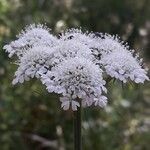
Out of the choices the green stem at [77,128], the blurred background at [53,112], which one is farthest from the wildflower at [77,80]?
the blurred background at [53,112]

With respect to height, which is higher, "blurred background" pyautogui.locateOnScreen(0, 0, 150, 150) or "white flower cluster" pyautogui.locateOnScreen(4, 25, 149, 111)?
"blurred background" pyautogui.locateOnScreen(0, 0, 150, 150)

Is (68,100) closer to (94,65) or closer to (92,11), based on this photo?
(94,65)

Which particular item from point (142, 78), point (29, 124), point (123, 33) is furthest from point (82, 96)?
point (123, 33)

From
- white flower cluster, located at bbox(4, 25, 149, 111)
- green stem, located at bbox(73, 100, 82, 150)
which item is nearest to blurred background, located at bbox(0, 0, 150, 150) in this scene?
white flower cluster, located at bbox(4, 25, 149, 111)

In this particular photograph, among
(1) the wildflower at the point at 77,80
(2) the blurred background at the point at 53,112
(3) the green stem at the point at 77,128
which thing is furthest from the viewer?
(2) the blurred background at the point at 53,112

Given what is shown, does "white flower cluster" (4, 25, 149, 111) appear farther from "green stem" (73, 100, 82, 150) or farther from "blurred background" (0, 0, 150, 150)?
"blurred background" (0, 0, 150, 150)

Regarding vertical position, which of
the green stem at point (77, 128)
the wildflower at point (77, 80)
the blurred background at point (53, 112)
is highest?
the blurred background at point (53, 112)

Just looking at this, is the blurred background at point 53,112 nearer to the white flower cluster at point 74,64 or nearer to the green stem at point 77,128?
the white flower cluster at point 74,64
